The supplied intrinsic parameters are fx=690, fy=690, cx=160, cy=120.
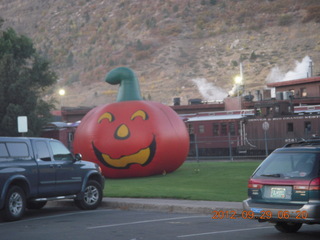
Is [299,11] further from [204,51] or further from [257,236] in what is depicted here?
[257,236]

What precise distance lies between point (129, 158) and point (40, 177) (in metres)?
9.45

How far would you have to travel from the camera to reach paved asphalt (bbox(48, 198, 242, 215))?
15.9 meters

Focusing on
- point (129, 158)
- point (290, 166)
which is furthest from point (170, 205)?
point (129, 158)

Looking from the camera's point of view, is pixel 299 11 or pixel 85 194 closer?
pixel 85 194

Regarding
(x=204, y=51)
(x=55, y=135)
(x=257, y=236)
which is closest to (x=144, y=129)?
(x=257, y=236)

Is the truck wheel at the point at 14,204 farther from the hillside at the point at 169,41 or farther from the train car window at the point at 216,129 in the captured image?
the hillside at the point at 169,41

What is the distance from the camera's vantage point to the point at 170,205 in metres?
16.7

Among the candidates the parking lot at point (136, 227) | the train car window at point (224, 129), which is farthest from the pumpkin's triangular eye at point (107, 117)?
the train car window at point (224, 129)

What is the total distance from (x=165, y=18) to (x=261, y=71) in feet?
133

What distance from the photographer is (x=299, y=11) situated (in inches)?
5207

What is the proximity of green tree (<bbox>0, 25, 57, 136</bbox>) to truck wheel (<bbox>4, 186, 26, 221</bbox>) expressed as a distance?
89.3 feet

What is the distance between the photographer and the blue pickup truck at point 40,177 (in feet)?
50.2

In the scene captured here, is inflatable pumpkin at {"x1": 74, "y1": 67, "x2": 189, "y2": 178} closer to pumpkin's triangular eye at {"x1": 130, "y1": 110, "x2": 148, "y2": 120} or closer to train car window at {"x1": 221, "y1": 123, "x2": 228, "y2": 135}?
pumpkin's triangular eye at {"x1": 130, "y1": 110, "x2": 148, "y2": 120}

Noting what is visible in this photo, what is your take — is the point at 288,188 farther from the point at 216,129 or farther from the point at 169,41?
the point at 169,41
